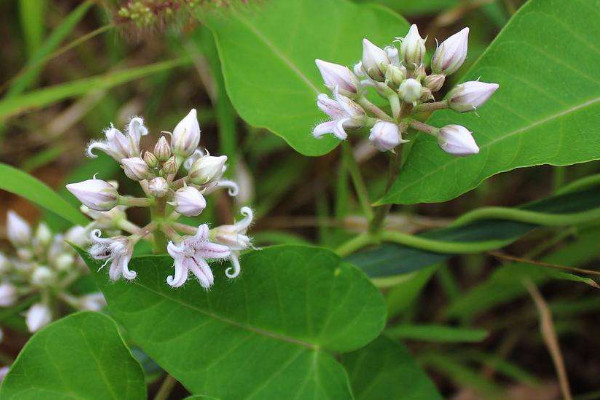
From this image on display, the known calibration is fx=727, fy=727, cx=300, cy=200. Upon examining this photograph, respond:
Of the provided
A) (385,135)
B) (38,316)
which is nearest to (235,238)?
(385,135)

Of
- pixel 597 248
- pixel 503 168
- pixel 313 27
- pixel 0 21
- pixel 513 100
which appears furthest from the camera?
pixel 0 21

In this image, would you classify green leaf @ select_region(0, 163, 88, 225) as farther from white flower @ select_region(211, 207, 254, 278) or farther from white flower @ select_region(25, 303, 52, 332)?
white flower @ select_region(211, 207, 254, 278)

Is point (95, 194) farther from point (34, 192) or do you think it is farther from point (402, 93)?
point (402, 93)

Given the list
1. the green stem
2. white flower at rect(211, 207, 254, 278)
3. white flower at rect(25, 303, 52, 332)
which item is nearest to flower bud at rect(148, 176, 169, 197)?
white flower at rect(211, 207, 254, 278)

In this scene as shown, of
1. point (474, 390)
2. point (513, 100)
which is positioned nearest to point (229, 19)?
point (513, 100)

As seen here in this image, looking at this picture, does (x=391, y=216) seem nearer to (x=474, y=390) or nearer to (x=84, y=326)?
(x=474, y=390)
